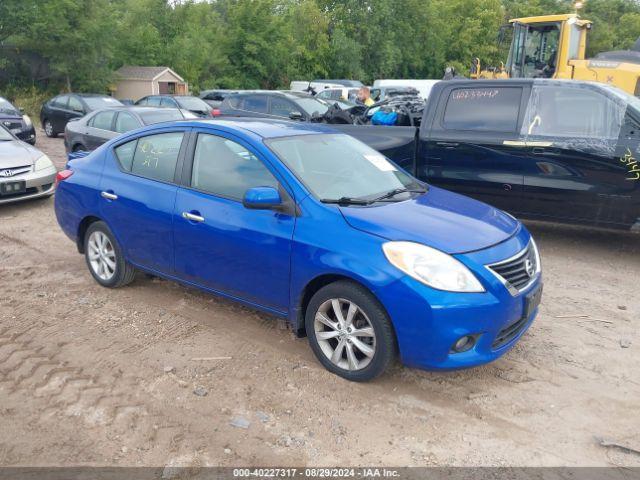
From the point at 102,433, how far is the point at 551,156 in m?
5.18

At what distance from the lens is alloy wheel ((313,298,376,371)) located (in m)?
3.64

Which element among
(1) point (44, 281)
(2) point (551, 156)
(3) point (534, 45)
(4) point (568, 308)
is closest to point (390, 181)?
(4) point (568, 308)

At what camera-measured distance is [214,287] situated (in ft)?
14.6

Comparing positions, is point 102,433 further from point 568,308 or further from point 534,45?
point 534,45

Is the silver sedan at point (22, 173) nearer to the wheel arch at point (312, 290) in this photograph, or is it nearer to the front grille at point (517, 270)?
the wheel arch at point (312, 290)

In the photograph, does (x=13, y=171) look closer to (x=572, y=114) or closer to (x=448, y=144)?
(x=448, y=144)

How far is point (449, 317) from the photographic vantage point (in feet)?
11.0

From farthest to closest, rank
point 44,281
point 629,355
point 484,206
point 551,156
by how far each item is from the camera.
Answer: point 551,156
point 44,281
point 484,206
point 629,355

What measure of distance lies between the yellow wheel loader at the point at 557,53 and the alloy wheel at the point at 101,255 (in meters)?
10.8

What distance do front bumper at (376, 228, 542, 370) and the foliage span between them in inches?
1279

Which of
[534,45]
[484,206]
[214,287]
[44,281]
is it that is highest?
[534,45]

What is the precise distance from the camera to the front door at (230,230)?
396 cm

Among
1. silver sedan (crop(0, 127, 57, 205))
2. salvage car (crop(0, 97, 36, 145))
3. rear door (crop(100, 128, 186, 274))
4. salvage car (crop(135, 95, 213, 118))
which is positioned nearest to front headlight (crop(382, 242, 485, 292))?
rear door (crop(100, 128, 186, 274))

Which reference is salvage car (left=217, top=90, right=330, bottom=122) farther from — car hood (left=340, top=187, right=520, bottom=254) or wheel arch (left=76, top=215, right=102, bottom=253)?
car hood (left=340, top=187, right=520, bottom=254)
